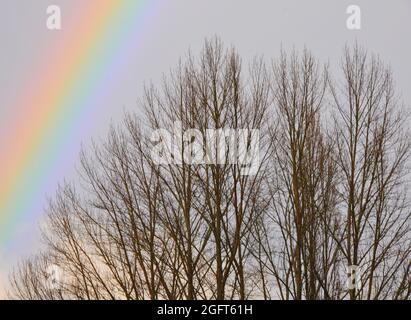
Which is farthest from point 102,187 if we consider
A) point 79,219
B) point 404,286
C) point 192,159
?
point 404,286

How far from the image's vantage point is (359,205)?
31.9 feet

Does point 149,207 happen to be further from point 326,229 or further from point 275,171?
point 326,229

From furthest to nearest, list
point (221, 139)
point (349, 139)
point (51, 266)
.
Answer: point (51, 266) → point (349, 139) → point (221, 139)

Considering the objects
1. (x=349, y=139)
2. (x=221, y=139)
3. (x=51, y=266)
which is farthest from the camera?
(x=51, y=266)

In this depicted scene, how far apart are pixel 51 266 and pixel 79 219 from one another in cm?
117

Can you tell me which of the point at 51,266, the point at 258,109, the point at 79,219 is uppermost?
the point at 258,109

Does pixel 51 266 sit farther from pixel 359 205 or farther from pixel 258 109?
pixel 359 205

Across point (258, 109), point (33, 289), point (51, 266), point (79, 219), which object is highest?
point (258, 109)

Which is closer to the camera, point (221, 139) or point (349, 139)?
point (221, 139)

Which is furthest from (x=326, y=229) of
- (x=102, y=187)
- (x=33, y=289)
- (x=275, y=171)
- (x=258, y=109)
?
(x=33, y=289)

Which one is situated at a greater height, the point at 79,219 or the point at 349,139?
the point at 349,139

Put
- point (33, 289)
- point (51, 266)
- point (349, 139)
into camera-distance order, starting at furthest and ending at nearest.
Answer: point (33, 289), point (51, 266), point (349, 139)

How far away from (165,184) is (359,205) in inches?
109

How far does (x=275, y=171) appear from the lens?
392 inches
